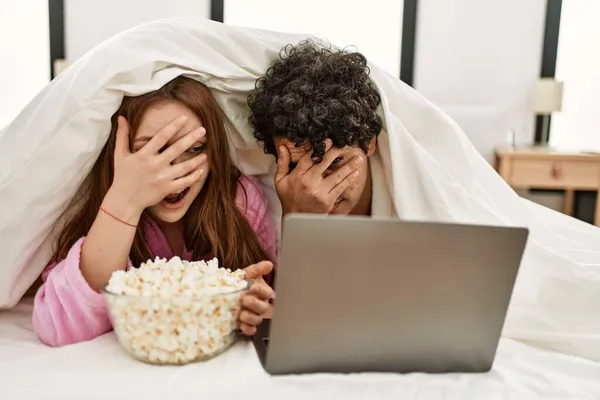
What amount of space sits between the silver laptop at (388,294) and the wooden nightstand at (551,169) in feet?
7.46

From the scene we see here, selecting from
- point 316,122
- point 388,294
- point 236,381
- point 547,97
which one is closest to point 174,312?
point 236,381

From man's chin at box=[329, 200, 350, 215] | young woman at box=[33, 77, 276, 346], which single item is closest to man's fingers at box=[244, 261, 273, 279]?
young woman at box=[33, 77, 276, 346]

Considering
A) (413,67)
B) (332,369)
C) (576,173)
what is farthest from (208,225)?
(413,67)

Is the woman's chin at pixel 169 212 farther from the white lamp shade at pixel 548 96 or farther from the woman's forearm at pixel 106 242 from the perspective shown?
the white lamp shade at pixel 548 96

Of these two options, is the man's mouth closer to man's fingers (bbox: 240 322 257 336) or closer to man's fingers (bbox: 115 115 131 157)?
man's fingers (bbox: 115 115 131 157)

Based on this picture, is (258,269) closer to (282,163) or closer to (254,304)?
Answer: (254,304)

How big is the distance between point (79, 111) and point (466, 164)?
66 centimetres

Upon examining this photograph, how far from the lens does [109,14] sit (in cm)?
310

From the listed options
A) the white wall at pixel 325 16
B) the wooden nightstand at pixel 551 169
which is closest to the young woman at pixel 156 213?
the wooden nightstand at pixel 551 169

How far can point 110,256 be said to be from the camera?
776 mm

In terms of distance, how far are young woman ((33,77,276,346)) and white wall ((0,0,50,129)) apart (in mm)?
2615

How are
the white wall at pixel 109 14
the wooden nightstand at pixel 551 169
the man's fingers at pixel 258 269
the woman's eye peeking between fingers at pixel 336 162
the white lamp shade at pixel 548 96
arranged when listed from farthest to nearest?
the white wall at pixel 109 14 → the white lamp shade at pixel 548 96 → the wooden nightstand at pixel 551 169 → the woman's eye peeking between fingers at pixel 336 162 → the man's fingers at pixel 258 269

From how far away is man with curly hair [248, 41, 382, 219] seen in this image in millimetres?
963

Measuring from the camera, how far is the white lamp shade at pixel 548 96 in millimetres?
2930
